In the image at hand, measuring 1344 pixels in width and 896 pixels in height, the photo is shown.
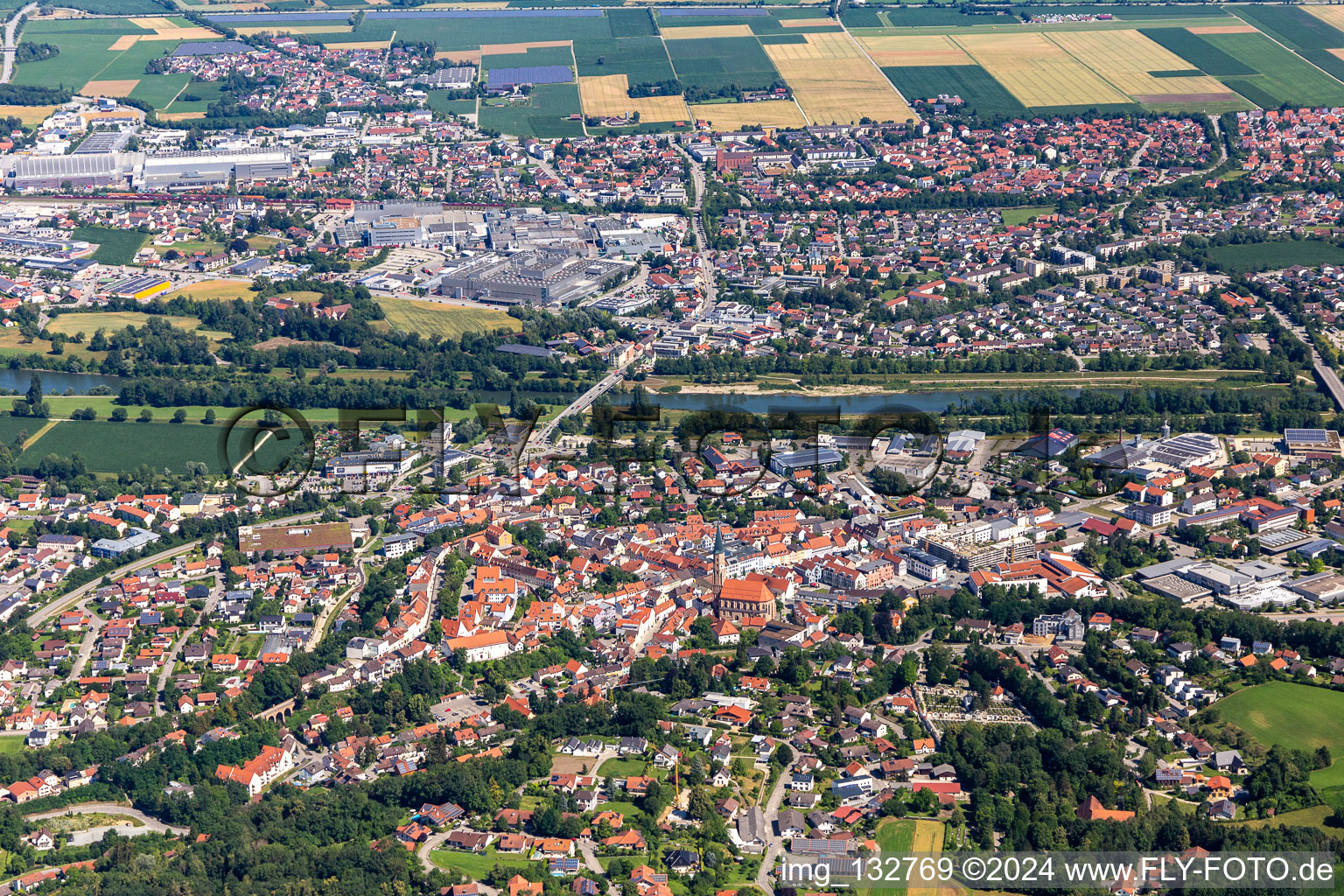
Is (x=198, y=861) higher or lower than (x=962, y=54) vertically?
lower

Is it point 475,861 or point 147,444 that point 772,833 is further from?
point 147,444

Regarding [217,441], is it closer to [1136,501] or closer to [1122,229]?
[1136,501]

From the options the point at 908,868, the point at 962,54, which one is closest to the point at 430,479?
the point at 908,868

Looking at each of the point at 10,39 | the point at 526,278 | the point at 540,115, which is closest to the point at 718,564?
the point at 526,278

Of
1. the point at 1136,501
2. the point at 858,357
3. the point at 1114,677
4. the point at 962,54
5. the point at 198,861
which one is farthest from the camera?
the point at 962,54

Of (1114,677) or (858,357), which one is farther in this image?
(858,357)

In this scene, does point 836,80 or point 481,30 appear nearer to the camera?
point 836,80

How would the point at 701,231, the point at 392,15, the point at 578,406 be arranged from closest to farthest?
the point at 578,406 → the point at 701,231 → the point at 392,15
